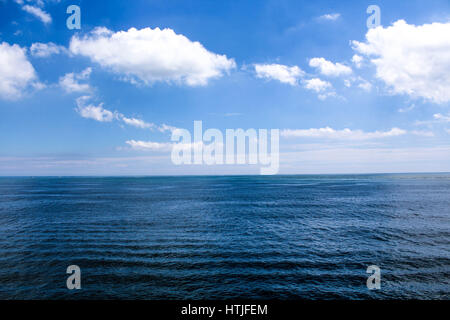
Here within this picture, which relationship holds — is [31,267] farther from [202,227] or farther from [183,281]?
[202,227]

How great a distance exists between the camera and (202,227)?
4162 cm

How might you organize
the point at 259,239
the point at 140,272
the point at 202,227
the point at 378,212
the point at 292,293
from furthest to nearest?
the point at 378,212, the point at 202,227, the point at 259,239, the point at 140,272, the point at 292,293

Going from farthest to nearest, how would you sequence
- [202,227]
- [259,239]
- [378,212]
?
[378,212]
[202,227]
[259,239]

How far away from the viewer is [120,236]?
35.7 m

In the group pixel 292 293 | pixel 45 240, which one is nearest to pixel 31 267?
pixel 45 240

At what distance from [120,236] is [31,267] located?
37.4ft
